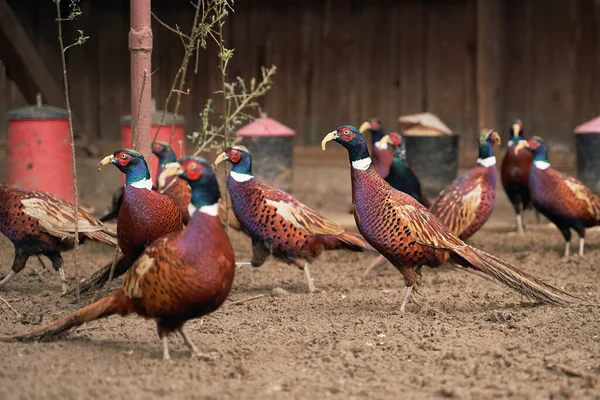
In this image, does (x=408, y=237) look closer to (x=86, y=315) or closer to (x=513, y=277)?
(x=513, y=277)

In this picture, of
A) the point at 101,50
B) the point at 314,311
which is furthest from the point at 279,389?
the point at 101,50

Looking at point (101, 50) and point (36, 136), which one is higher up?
A: point (101, 50)

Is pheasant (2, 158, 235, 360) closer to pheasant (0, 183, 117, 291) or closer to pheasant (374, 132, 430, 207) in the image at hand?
pheasant (0, 183, 117, 291)

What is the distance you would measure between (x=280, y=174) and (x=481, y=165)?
287 centimetres

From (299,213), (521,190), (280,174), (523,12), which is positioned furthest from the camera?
(523,12)

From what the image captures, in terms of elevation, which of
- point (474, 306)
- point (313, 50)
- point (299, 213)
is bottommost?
point (474, 306)

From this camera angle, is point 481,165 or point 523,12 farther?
point 523,12

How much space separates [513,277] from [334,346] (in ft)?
4.29

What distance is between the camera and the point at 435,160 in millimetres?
9219

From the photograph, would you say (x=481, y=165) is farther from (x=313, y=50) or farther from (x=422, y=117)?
(x=313, y=50)

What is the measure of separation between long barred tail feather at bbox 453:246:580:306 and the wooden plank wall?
15.3 feet

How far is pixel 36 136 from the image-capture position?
8.66 m

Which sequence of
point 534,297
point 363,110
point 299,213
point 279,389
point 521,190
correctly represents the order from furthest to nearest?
1. point 363,110
2. point 521,190
3. point 299,213
4. point 534,297
5. point 279,389

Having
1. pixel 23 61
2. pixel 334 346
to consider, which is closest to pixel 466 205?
pixel 334 346
